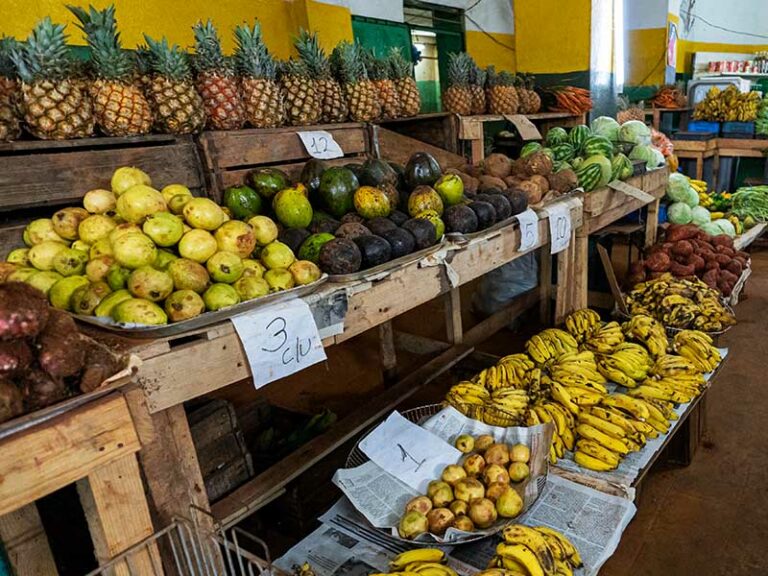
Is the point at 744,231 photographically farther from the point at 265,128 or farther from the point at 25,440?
the point at 25,440

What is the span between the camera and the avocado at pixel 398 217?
2.20 m

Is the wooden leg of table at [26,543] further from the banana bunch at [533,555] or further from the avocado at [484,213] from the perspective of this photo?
the avocado at [484,213]

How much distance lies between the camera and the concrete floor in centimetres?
A: 220

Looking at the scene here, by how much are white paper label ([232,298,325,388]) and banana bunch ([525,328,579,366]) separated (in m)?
1.60

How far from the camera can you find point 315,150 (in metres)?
2.76

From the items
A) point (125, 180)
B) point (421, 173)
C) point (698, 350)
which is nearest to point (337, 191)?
point (421, 173)

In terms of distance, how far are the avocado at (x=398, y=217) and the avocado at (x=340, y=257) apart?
417 mm

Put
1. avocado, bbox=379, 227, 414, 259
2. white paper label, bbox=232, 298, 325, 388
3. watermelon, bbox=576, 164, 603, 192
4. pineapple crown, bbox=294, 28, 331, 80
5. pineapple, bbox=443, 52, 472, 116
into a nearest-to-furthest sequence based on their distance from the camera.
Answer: white paper label, bbox=232, 298, 325, 388 < avocado, bbox=379, 227, 414, 259 < pineapple crown, bbox=294, 28, 331, 80 < watermelon, bbox=576, 164, 603, 192 < pineapple, bbox=443, 52, 472, 116

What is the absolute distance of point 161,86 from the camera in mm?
2352

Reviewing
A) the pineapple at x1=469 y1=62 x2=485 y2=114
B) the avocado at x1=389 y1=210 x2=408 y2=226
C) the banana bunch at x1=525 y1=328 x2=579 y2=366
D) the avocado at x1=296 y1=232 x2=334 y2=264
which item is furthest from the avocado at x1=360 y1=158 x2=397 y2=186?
the pineapple at x1=469 y1=62 x2=485 y2=114

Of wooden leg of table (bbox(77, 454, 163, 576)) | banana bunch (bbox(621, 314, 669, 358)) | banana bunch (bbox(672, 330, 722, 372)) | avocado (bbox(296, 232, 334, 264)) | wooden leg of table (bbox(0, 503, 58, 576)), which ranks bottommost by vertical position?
banana bunch (bbox(672, 330, 722, 372))

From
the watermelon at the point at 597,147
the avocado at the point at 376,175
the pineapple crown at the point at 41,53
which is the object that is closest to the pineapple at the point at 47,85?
Result: the pineapple crown at the point at 41,53

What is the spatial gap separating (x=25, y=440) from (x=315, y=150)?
2.05 meters

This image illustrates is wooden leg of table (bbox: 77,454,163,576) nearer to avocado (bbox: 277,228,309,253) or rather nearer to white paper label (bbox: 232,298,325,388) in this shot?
white paper label (bbox: 232,298,325,388)
